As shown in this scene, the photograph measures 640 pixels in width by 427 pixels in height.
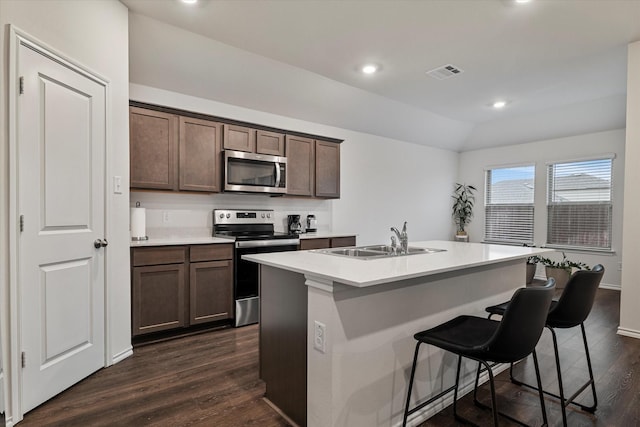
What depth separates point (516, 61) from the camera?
3.62 m

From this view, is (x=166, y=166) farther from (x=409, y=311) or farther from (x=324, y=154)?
(x=409, y=311)

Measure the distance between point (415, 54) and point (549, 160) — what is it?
3.93 metres

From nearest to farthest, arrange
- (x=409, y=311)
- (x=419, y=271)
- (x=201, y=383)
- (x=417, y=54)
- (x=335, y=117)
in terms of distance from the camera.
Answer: (x=419, y=271)
(x=409, y=311)
(x=201, y=383)
(x=417, y=54)
(x=335, y=117)

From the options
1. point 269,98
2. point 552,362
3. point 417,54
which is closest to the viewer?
point 552,362

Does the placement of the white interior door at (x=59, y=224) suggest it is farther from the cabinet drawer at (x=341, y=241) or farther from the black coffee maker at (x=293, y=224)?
the cabinet drawer at (x=341, y=241)

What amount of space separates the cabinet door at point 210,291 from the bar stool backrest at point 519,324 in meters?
2.55

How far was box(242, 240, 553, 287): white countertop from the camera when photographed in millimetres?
1532

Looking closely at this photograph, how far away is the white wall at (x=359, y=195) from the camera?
147 inches

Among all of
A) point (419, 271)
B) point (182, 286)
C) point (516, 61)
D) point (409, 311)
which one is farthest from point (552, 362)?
point (182, 286)

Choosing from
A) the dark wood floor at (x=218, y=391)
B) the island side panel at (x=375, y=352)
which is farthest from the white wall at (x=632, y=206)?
the island side panel at (x=375, y=352)

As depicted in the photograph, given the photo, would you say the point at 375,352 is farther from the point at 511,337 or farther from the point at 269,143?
the point at 269,143

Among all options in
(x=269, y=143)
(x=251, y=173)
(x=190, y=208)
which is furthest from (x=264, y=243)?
(x=269, y=143)

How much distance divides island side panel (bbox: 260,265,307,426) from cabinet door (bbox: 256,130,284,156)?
2.14 meters

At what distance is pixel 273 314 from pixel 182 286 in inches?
58.2
